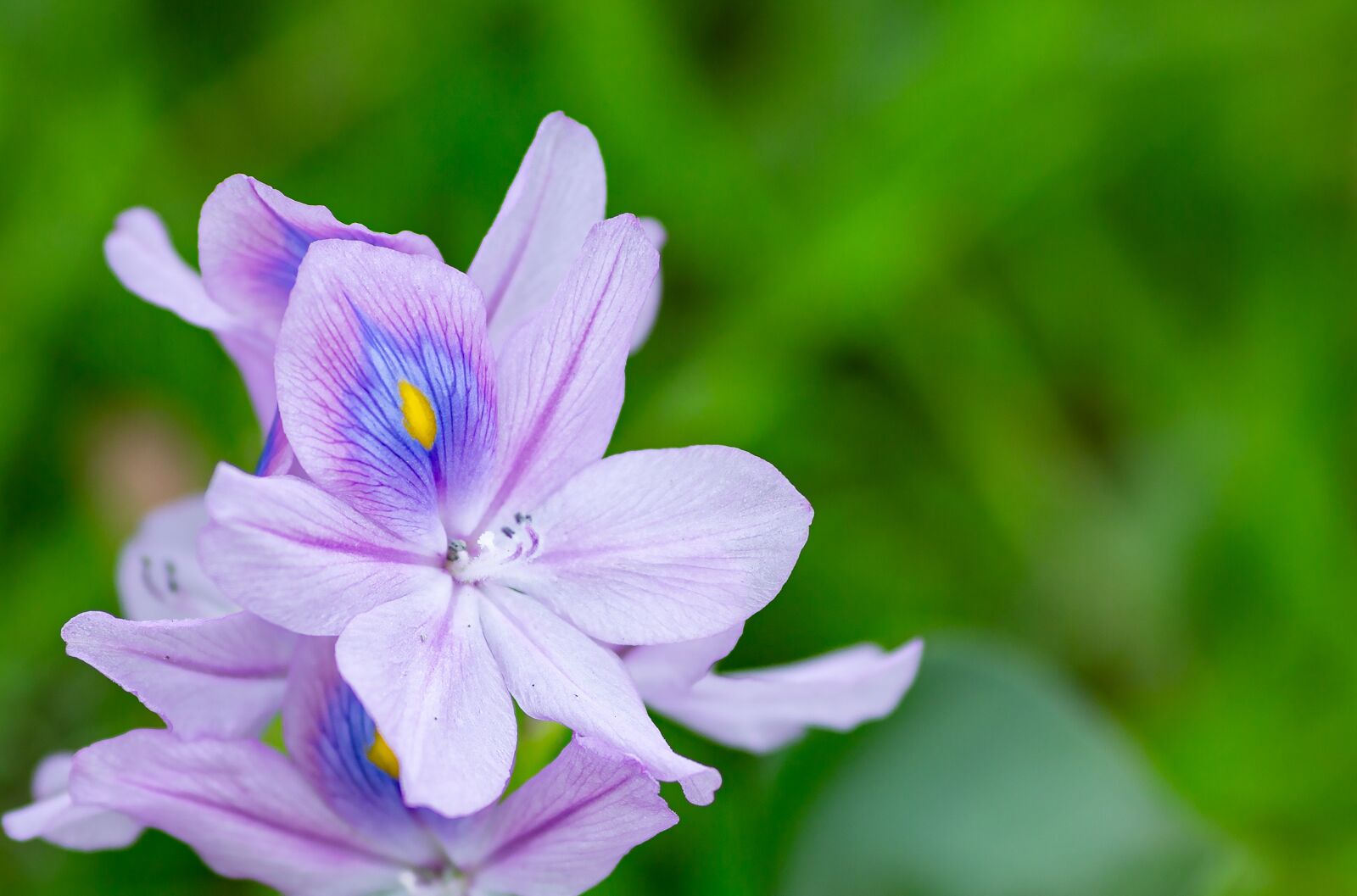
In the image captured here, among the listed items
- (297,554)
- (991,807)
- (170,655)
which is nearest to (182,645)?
(170,655)

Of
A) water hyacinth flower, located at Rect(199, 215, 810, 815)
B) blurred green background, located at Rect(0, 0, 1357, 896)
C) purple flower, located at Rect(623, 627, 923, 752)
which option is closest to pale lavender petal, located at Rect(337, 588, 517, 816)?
water hyacinth flower, located at Rect(199, 215, 810, 815)

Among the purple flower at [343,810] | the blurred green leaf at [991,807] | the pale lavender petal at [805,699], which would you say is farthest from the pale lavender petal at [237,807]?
the blurred green leaf at [991,807]

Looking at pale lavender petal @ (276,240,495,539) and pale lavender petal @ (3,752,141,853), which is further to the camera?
pale lavender petal @ (3,752,141,853)

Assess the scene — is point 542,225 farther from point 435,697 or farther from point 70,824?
point 70,824

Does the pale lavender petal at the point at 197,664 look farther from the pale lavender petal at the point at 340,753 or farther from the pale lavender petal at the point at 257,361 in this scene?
the pale lavender petal at the point at 257,361

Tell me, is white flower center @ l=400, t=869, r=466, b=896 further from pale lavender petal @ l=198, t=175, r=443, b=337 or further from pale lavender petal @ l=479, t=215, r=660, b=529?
pale lavender petal @ l=198, t=175, r=443, b=337

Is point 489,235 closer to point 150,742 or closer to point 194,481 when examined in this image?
point 150,742

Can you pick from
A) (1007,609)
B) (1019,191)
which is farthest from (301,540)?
(1019,191)
